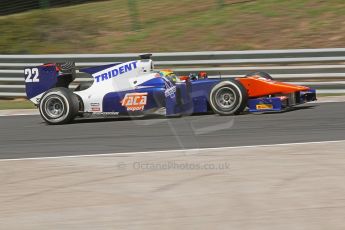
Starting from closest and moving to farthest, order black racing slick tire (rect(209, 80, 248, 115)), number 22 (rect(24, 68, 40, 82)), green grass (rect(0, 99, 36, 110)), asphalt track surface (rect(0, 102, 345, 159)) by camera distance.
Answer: asphalt track surface (rect(0, 102, 345, 159)) < black racing slick tire (rect(209, 80, 248, 115)) < number 22 (rect(24, 68, 40, 82)) < green grass (rect(0, 99, 36, 110))

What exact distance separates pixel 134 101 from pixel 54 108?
54.5 inches

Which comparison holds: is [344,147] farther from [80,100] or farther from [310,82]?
[310,82]

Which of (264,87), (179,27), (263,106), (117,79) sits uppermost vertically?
(179,27)

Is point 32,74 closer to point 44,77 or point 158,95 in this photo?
point 44,77

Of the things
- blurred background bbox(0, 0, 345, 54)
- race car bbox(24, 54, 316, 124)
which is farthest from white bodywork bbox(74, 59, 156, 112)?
blurred background bbox(0, 0, 345, 54)

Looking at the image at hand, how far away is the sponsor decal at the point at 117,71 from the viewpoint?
10.9 m

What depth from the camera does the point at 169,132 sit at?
9.64 meters

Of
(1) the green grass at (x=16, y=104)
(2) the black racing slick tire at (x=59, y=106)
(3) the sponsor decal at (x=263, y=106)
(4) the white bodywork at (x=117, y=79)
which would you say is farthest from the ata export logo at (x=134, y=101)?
(1) the green grass at (x=16, y=104)

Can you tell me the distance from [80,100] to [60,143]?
1.98 m

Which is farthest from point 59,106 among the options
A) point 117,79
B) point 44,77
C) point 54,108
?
point 117,79

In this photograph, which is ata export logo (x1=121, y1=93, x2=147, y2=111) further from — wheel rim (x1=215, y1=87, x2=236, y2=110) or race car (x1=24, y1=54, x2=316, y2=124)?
wheel rim (x1=215, y1=87, x2=236, y2=110)

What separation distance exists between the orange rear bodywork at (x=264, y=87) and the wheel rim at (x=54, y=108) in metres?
2.82

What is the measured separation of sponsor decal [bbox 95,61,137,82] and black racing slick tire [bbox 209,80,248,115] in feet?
4.28

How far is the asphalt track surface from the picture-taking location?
338 inches
